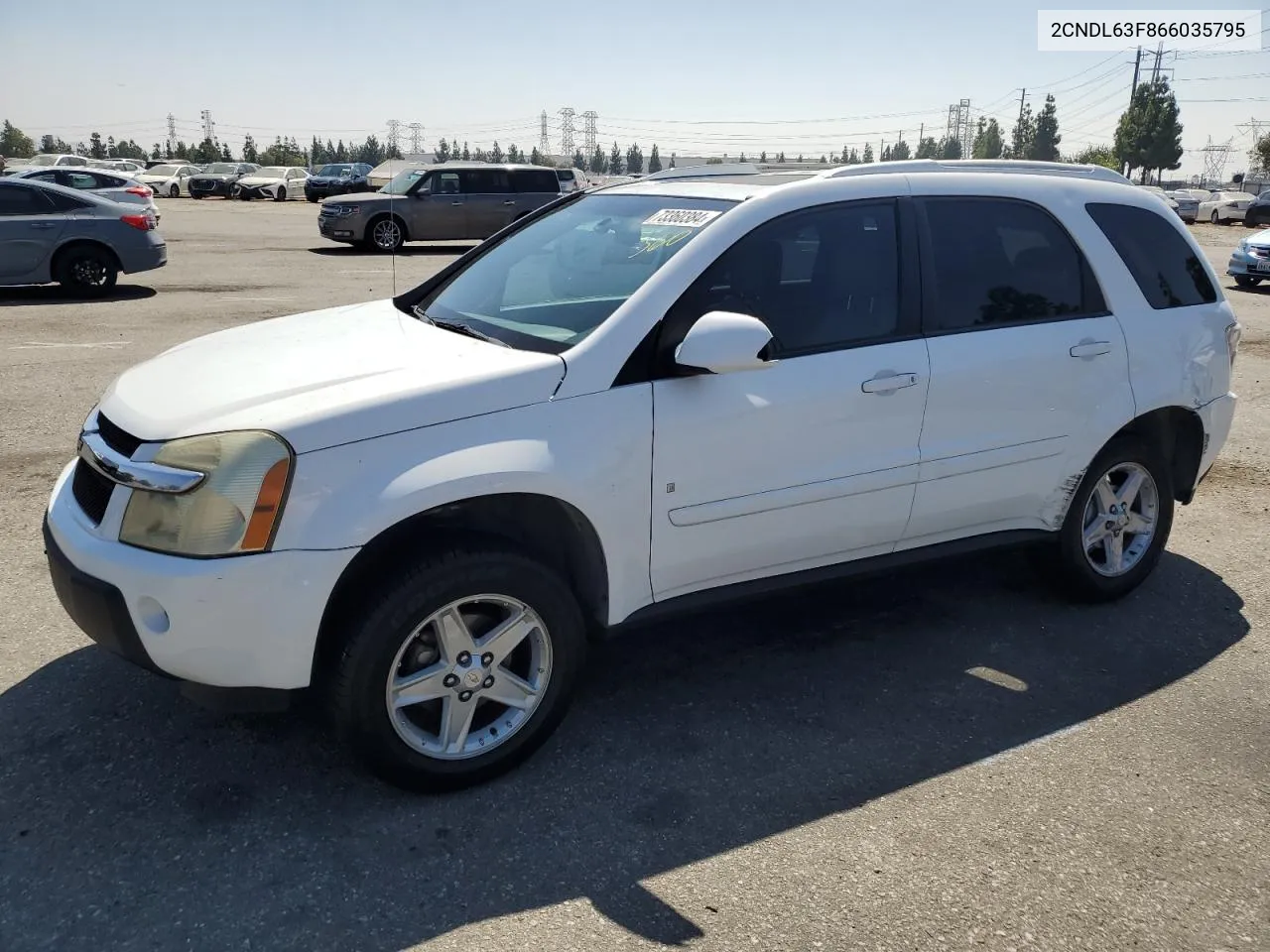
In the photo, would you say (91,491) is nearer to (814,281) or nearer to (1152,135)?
(814,281)

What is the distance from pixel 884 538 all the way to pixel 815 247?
110cm

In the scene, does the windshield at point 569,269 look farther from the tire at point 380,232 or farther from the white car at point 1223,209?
the white car at point 1223,209

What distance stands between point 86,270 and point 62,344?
4002 millimetres

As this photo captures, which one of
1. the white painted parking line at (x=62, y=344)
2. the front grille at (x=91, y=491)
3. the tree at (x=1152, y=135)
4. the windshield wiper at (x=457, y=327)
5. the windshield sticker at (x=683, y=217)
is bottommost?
the white painted parking line at (x=62, y=344)

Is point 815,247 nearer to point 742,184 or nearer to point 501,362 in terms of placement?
point 742,184

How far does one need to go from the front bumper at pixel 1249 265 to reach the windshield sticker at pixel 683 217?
57.2 feet

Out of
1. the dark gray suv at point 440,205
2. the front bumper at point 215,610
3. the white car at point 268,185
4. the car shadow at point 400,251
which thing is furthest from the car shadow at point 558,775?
the white car at point 268,185

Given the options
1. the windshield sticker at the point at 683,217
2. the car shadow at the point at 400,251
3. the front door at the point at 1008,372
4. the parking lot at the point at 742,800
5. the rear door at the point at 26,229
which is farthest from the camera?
the car shadow at the point at 400,251

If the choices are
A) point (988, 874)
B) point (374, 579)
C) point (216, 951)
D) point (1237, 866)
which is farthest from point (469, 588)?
point (1237, 866)

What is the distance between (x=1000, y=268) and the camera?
4.23 metres

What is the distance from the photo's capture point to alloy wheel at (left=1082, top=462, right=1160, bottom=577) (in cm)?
465

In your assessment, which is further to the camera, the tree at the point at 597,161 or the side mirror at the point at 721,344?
the tree at the point at 597,161

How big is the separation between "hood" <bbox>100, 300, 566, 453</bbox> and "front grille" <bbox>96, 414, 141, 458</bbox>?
0.10 ft

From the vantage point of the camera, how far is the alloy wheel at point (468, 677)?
3.12 m
